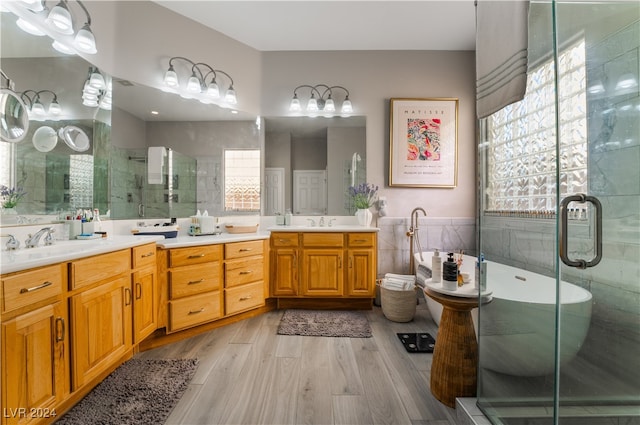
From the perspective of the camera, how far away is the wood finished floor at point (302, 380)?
144 cm

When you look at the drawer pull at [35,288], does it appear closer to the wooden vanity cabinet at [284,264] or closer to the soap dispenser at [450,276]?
the wooden vanity cabinet at [284,264]

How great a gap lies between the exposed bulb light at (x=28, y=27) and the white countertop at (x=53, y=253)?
134 cm

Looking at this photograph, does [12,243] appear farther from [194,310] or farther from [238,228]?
[238,228]

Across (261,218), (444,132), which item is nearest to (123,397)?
(261,218)

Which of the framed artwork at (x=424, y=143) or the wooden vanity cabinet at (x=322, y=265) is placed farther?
the framed artwork at (x=424, y=143)

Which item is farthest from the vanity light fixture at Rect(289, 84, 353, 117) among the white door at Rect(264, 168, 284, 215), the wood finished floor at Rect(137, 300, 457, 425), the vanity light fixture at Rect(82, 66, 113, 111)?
the wood finished floor at Rect(137, 300, 457, 425)

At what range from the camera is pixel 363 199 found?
3.20 metres

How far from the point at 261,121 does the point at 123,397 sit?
274 centimetres

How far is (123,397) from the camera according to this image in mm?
1560

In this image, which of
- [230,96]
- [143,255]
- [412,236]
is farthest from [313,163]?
[143,255]

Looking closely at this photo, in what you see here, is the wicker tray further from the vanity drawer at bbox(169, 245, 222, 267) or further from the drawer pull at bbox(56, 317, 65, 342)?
the drawer pull at bbox(56, 317, 65, 342)

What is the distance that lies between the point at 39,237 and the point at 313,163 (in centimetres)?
237

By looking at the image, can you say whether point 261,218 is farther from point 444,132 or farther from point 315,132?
point 444,132

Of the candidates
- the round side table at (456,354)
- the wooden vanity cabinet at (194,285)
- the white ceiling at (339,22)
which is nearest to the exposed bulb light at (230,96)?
the white ceiling at (339,22)
